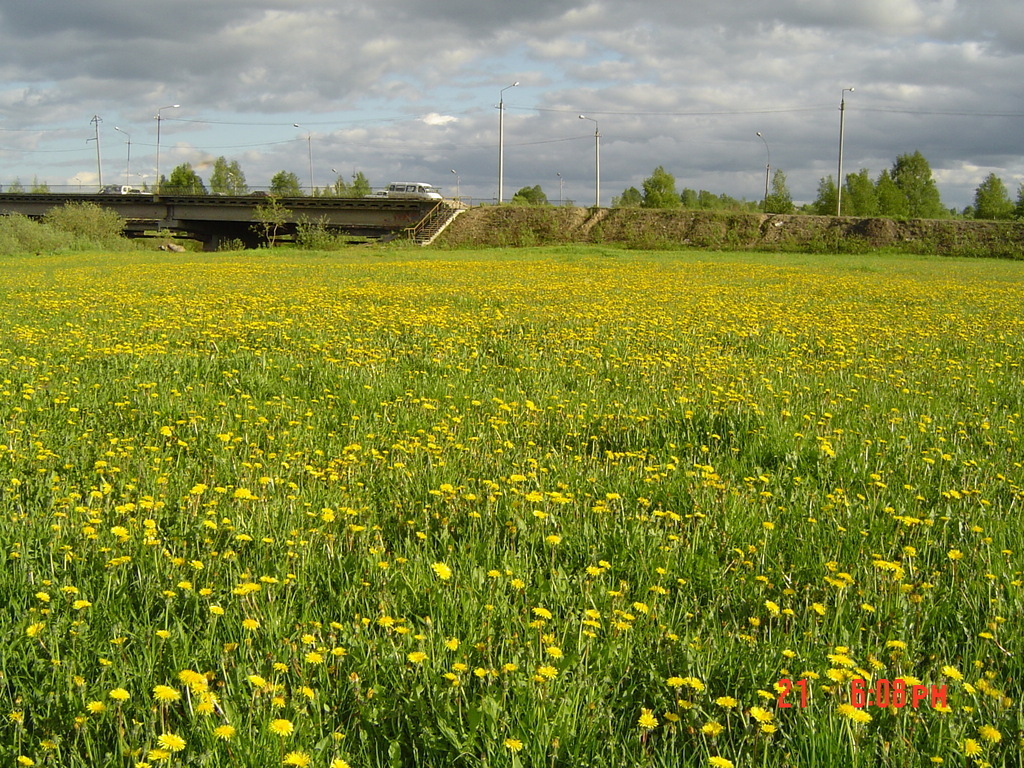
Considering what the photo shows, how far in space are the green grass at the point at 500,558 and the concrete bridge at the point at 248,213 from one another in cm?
5427

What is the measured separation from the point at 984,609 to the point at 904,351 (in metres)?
7.65

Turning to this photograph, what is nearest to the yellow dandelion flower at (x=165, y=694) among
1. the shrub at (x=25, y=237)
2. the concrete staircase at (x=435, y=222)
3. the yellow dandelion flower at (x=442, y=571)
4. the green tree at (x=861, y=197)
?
the yellow dandelion flower at (x=442, y=571)

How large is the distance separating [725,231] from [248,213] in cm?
4102

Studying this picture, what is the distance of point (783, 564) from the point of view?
3762 millimetres

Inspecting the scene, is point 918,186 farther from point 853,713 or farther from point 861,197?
point 853,713

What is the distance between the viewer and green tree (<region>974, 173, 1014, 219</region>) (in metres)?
94.7

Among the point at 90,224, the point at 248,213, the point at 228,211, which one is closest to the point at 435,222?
the point at 248,213

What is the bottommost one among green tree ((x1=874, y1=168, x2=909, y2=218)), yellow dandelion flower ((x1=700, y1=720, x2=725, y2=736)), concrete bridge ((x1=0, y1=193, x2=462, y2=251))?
yellow dandelion flower ((x1=700, y1=720, x2=725, y2=736))

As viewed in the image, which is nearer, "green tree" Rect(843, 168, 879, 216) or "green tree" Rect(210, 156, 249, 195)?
"green tree" Rect(843, 168, 879, 216)

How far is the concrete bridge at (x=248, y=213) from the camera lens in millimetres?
66062

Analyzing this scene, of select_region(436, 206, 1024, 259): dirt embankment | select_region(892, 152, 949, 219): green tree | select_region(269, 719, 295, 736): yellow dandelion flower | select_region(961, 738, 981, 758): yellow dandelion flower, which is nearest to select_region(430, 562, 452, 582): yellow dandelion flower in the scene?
select_region(269, 719, 295, 736): yellow dandelion flower

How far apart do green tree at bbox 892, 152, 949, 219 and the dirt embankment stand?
50.7 m
